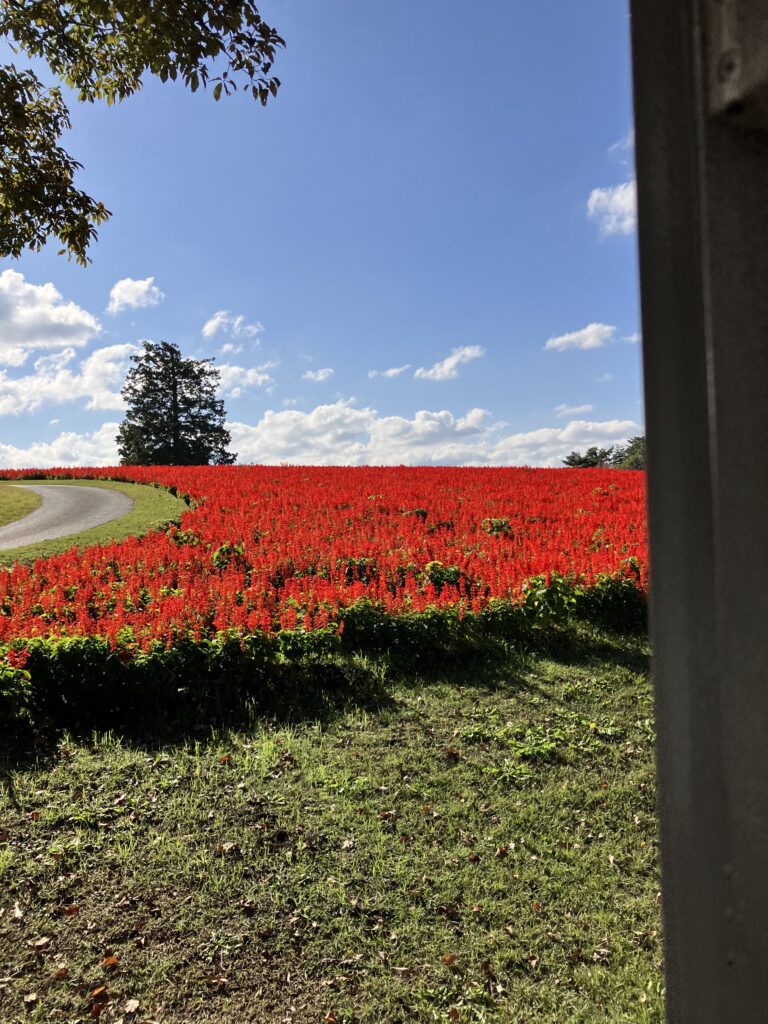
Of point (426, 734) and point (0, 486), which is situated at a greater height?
point (0, 486)

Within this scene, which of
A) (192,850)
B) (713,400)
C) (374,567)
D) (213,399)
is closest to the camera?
(713,400)

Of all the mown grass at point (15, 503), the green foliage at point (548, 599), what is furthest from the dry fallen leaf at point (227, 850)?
the mown grass at point (15, 503)

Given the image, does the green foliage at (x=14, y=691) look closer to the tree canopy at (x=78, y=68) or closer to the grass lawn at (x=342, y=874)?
the grass lawn at (x=342, y=874)

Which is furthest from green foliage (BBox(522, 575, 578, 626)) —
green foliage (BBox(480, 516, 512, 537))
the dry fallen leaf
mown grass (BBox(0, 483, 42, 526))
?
mown grass (BBox(0, 483, 42, 526))

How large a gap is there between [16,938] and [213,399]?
54823 mm

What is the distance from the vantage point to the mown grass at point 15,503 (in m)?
21.4

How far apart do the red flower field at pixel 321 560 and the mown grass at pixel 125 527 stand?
1.18m

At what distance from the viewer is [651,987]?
10.9ft

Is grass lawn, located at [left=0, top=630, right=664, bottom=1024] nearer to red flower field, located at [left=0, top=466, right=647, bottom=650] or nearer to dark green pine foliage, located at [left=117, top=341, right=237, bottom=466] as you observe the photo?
red flower field, located at [left=0, top=466, right=647, bottom=650]

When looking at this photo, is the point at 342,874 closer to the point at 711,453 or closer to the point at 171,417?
the point at 711,453

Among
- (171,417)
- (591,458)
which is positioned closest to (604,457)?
(591,458)

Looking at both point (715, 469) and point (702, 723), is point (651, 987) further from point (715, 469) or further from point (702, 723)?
point (715, 469)

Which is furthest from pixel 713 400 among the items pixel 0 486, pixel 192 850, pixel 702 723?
pixel 0 486

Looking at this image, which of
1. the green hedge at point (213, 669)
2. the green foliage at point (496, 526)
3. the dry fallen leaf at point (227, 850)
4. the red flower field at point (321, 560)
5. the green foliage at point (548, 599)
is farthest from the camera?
the green foliage at point (496, 526)
